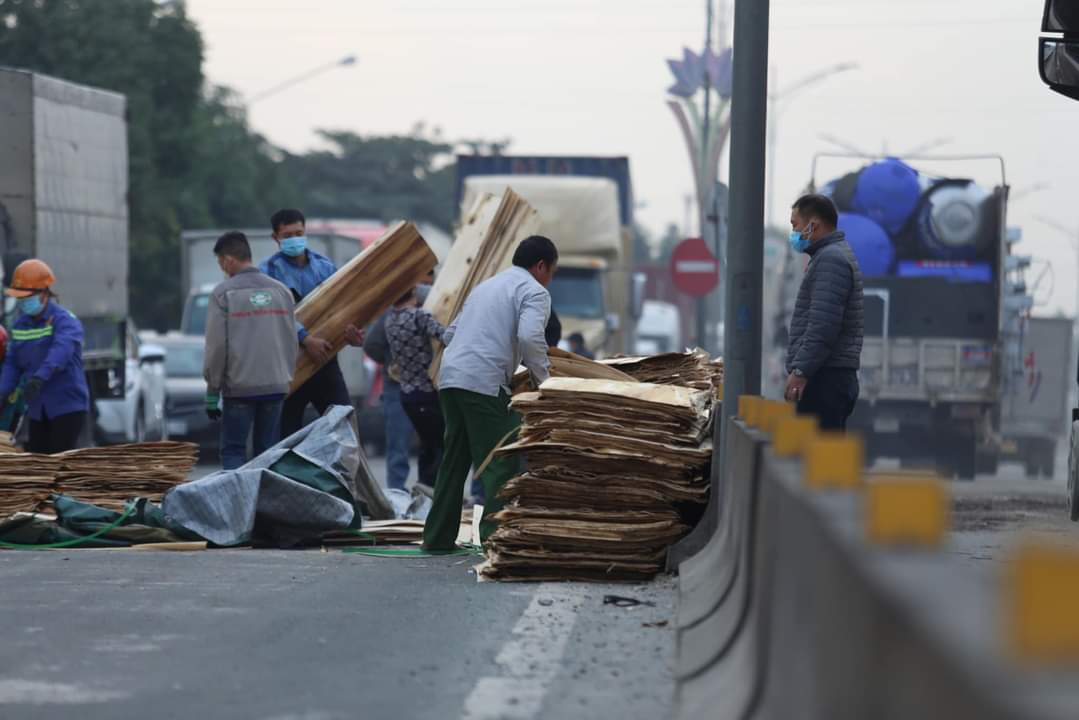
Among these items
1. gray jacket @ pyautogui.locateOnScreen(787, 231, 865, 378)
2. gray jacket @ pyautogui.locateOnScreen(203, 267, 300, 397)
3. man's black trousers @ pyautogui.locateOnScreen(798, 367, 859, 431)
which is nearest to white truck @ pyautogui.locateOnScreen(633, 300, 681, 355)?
gray jacket @ pyautogui.locateOnScreen(203, 267, 300, 397)

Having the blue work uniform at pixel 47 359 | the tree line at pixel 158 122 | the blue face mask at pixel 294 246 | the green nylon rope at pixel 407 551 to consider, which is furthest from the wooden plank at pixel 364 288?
the tree line at pixel 158 122

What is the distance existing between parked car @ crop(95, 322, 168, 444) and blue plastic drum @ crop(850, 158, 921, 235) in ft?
28.2

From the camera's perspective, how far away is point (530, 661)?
699 cm

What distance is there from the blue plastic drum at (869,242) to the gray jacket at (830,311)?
13.6 metres

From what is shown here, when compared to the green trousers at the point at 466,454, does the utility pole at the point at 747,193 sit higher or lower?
higher

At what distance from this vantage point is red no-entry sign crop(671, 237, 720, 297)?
28.0 metres

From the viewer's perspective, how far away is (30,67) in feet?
157

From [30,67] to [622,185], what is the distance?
22.2 meters

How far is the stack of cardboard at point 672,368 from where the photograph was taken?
11.5m

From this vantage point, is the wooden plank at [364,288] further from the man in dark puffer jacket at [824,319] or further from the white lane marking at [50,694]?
the white lane marking at [50,694]

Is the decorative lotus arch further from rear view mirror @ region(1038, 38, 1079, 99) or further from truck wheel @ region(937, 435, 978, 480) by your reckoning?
rear view mirror @ region(1038, 38, 1079, 99)

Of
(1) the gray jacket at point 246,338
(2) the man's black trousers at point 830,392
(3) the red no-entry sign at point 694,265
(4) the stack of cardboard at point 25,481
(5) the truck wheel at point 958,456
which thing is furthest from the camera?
(3) the red no-entry sign at point 694,265

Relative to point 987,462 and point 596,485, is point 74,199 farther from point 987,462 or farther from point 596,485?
point 987,462

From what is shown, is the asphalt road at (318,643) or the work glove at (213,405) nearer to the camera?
the asphalt road at (318,643)
